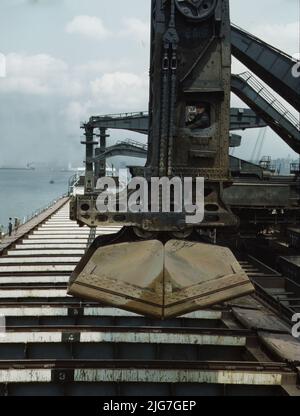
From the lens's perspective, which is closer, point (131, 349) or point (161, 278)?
point (161, 278)

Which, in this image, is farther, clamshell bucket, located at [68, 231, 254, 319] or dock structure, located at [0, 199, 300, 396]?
dock structure, located at [0, 199, 300, 396]

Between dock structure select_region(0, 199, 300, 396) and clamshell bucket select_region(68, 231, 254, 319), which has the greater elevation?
clamshell bucket select_region(68, 231, 254, 319)

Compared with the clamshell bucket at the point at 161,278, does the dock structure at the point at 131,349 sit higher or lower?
lower

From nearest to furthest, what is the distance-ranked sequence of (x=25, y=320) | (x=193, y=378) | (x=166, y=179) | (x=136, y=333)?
(x=166, y=179), (x=193, y=378), (x=136, y=333), (x=25, y=320)

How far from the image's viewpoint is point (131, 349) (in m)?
9.27

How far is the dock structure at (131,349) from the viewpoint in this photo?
24.8ft

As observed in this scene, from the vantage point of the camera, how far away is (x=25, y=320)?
10.6 m

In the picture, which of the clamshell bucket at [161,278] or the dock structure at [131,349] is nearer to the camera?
the clamshell bucket at [161,278]

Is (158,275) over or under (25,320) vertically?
over

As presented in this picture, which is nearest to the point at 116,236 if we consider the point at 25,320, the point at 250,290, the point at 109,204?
the point at 109,204

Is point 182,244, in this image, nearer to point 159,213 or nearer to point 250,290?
point 159,213

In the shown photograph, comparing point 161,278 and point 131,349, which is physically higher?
point 161,278

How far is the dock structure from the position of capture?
755 cm

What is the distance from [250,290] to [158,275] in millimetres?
1231
